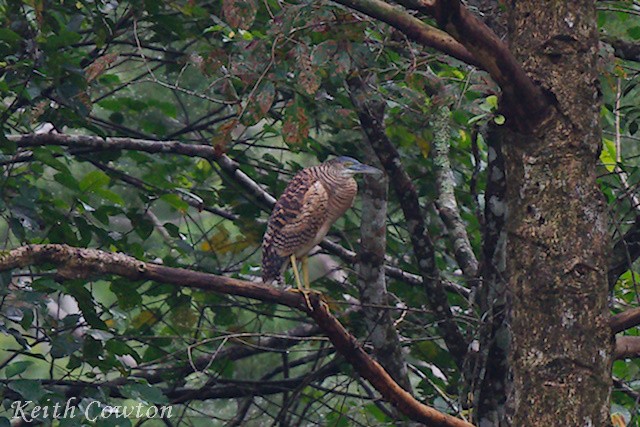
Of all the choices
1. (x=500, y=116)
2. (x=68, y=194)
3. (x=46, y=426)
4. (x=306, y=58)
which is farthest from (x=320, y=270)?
(x=500, y=116)

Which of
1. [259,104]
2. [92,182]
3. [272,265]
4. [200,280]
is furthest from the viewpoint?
[272,265]

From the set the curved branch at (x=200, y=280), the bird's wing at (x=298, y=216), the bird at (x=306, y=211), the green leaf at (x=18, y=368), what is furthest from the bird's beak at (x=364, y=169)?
the green leaf at (x=18, y=368)

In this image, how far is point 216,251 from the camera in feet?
16.4

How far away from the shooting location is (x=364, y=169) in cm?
421

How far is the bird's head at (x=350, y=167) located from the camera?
4.20 m

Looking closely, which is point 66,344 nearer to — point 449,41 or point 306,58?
point 306,58

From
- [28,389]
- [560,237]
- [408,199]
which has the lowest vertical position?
[28,389]

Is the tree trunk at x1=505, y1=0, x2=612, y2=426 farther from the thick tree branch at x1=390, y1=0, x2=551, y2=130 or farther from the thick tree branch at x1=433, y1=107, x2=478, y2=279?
the thick tree branch at x1=433, y1=107, x2=478, y2=279

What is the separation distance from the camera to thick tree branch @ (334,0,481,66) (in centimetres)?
246

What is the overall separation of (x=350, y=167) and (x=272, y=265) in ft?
1.70

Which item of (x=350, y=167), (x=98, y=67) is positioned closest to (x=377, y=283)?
(x=350, y=167)

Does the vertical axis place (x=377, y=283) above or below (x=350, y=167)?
below

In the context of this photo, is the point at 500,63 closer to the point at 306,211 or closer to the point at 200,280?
the point at 200,280

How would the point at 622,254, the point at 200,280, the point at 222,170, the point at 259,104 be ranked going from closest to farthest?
the point at 200,280
the point at 259,104
the point at 622,254
the point at 222,170
